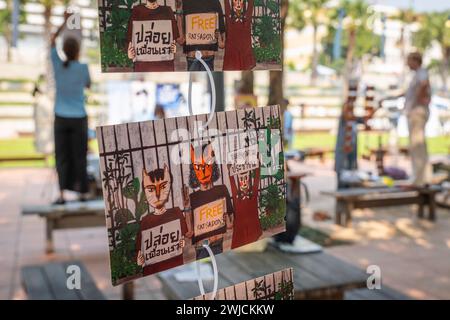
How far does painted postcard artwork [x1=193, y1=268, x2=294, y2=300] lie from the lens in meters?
1.61

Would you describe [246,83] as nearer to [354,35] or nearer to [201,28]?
[201,28]

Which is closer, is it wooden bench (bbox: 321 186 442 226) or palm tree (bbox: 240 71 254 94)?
palm tree (bbox: 240 71 254 94)

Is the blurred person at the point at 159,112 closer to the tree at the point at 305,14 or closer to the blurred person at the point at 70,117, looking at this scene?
the blurred person at the point at 70,117

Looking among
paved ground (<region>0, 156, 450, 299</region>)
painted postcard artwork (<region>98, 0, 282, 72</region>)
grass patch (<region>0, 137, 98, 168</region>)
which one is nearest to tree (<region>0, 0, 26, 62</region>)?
grass patch (<region>0, 137, 98, 168</region>)

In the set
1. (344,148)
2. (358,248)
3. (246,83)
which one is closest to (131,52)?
(246,83)

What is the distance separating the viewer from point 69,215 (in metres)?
5.61

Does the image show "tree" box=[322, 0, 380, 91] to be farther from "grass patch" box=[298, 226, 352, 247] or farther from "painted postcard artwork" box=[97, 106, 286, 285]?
"painted postcard artwork" box=[97, 106, 286, 285]

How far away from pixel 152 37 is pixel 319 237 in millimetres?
5147

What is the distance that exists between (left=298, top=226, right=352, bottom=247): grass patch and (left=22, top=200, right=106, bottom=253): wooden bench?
2.13m

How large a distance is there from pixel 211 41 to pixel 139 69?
10.1 inches
